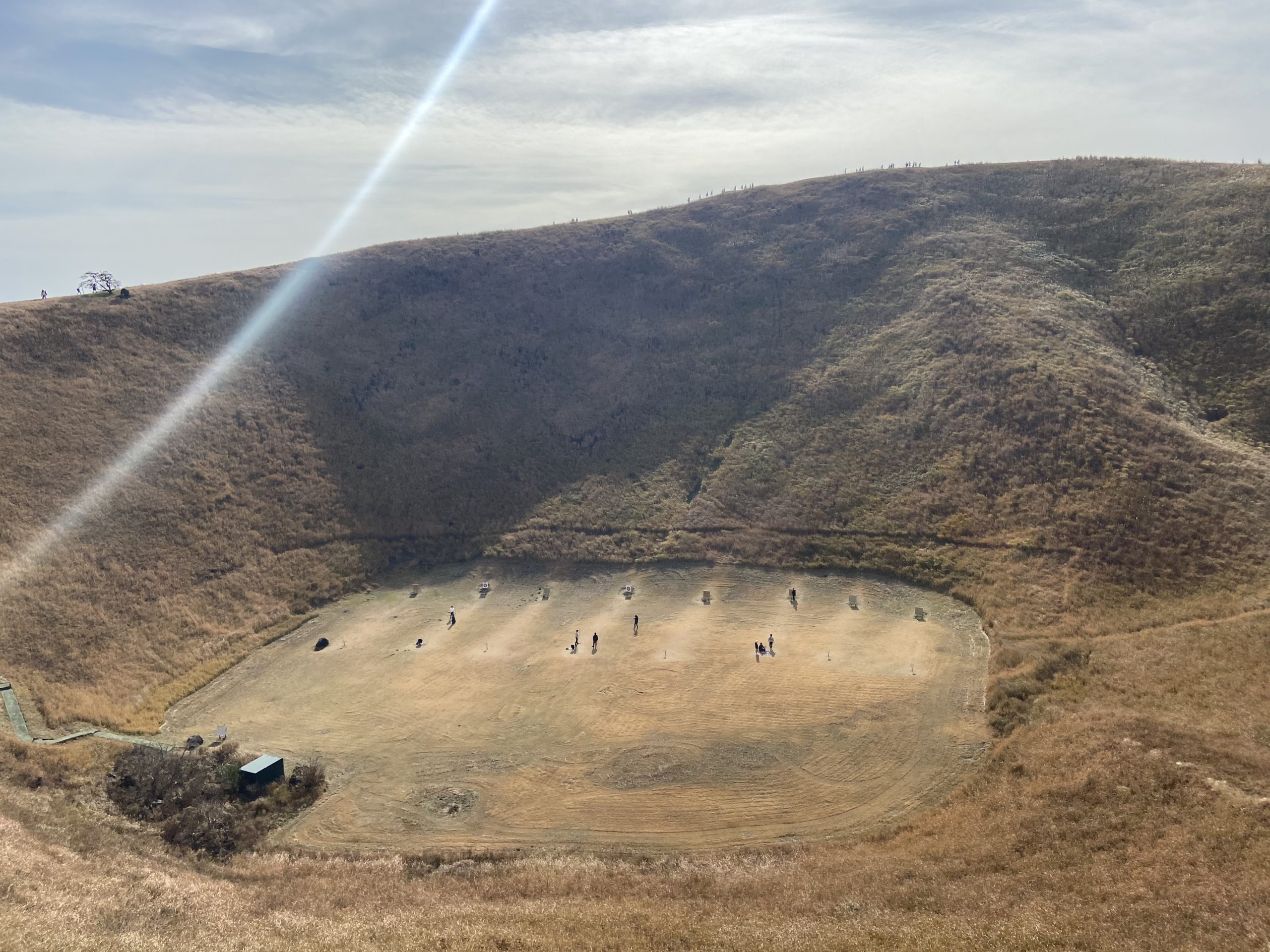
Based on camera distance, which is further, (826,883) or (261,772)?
(261,772)

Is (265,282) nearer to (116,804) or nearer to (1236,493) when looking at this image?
(116,804)

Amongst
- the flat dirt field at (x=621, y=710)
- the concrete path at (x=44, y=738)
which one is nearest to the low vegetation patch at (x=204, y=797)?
the flat dirt field at (x=621, y=710)

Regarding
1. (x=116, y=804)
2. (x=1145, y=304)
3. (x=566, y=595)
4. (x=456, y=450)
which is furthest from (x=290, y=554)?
(x=1145, y=304)

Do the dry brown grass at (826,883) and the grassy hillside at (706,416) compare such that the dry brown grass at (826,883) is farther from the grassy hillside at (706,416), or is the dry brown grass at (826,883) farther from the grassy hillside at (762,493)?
the grassy hillside at (706,416)

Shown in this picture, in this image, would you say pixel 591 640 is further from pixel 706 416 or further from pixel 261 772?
pixel 706 416

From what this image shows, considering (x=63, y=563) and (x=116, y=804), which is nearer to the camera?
(x=116, y=804)

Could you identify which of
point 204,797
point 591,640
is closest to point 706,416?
point 591,640
